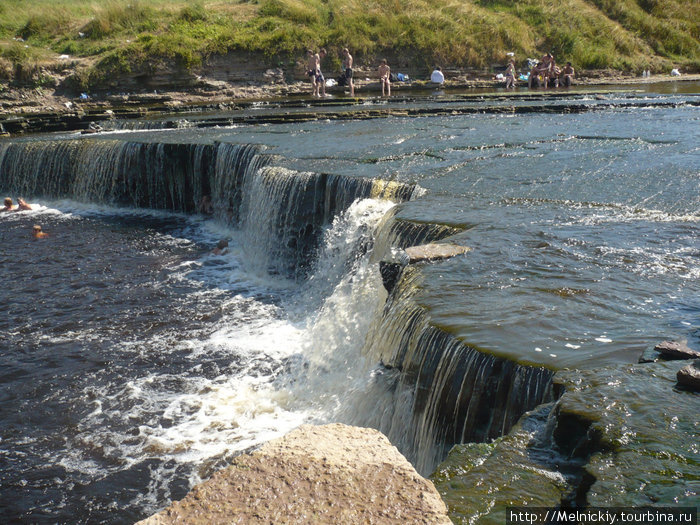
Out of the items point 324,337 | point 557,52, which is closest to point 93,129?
point 324,337

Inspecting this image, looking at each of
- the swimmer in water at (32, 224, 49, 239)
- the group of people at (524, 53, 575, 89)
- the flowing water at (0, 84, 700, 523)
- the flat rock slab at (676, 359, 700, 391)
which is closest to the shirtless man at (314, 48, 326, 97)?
the group of people at (524, 53, 575, 89)

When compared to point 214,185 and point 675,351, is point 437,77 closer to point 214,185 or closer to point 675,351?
point 214,185

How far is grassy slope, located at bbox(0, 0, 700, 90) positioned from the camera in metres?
27.7

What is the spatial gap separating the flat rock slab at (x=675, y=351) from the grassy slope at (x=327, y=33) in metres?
→ 26.1

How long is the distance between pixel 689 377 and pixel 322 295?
6.35 metres

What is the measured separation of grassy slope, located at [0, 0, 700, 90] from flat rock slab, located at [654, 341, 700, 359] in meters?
26.1

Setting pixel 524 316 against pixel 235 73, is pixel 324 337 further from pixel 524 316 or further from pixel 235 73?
pixel 235 73

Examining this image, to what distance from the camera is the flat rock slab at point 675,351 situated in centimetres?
426

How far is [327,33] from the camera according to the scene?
3055cm

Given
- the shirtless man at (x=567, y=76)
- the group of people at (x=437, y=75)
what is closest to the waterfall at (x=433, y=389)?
the group of people at (x=437, y=75)

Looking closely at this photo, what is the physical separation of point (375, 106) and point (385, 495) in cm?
1948

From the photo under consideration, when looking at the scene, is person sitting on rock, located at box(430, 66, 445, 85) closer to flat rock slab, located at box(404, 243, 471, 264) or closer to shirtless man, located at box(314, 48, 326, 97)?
shirtless man, located at box(314, 48, 326, 97)

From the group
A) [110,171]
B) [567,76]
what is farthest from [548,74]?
[110,171]

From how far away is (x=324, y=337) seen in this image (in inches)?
315
